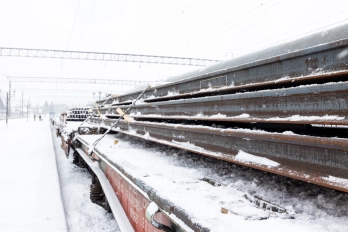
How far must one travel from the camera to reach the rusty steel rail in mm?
1610

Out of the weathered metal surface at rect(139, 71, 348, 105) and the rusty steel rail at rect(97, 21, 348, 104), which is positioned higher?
the rusty steel rail at rect(97, 21, 348, 104)

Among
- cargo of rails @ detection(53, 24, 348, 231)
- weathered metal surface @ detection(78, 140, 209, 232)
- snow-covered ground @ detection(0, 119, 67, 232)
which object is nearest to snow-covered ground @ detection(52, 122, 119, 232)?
snow-covered ground @ detection(0, 119, 67, 232)

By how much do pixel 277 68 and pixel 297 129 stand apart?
0.53 metres

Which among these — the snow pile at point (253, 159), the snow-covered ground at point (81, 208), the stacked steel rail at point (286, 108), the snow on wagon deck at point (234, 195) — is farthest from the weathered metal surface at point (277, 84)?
the snow-covered ground at point (81, 208)

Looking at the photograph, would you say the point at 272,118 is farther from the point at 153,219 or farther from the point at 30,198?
the point at 30,198

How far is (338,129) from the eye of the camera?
77.7 inches

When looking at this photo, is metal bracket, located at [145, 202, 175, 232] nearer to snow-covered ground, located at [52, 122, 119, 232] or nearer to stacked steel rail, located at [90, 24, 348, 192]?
stacked steel rail, located at [90, 24, 348, 192]

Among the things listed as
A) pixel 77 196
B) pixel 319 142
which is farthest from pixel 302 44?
pixel 77 196

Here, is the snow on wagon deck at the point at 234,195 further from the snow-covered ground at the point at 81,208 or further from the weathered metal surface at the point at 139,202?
the snow-covered ground at the point at 81,208

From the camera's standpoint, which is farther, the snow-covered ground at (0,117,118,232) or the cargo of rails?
the snow-covered ground at (0,117,118,232)

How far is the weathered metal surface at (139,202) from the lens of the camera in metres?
1.67

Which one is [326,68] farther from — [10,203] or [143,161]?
[10,203]

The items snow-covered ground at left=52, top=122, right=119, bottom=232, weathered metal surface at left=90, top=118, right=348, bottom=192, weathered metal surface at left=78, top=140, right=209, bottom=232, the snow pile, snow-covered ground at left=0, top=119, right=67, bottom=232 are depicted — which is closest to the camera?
weathered metal surface at left=90, top=118, right=348, bottom=192

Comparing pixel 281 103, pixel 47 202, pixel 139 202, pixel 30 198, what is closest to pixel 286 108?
pixel 281 103
